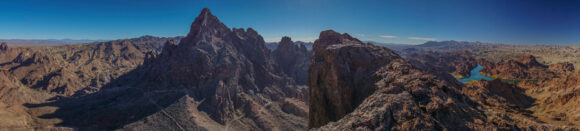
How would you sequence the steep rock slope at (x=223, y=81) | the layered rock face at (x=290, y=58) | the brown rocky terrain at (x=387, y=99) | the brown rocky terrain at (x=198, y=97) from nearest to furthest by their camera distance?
the brown rocky terrain at (x=387, y=99)
the brown rocky terrain at (x=198, y=97)
the steep rock slope at (x=223, y=81)
the layered rock face at (x=290, y=58)

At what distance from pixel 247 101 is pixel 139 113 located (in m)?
34.2

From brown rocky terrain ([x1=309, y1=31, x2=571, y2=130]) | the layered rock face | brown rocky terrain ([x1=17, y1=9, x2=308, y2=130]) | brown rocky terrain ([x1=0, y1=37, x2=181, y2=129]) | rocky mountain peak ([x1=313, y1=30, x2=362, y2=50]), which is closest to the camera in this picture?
brown rocky terrain ([x1=309, y1=31, x2=571, y2=130])

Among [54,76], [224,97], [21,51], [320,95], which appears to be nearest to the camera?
[320,95]

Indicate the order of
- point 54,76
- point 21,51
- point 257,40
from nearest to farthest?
point 54,76
point 257,40
point 21,51

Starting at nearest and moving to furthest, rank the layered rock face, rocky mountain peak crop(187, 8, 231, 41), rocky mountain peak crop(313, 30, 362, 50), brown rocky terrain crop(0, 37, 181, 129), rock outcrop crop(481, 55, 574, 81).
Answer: rocky mountain peak crop(313, 30, 362, 50) → brown rocky terrain crop(0, 37, 181, 129) → rocky mountain peak crop(187, 8, 231, 41) → rock outcrop crop(481, 55, 574, 81) → the layered rock face

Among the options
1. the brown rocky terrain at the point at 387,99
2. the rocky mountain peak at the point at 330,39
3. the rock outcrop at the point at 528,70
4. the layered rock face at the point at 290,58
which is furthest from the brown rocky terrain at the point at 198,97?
the rock outcrop at the point at 528,70

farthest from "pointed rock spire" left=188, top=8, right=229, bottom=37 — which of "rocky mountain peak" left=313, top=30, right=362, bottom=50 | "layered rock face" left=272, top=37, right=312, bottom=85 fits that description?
"rocky mountain peak" left=313, top=30, right=362, bottom=50

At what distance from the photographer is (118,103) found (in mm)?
73188

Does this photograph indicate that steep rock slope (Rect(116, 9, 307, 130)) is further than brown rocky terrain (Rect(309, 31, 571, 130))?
Yes

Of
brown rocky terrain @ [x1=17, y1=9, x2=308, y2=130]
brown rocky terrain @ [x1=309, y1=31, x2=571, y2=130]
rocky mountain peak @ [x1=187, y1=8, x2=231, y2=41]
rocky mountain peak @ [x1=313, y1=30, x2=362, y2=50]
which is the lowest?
brown rocky terrain @ [x1=17, y1=9, x2=308, y2=130]

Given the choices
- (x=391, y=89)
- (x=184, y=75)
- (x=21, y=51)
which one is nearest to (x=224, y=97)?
(x=184, y=75)

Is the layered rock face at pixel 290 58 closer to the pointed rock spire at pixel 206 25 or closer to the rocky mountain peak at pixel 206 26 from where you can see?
the rocky mountain peak at pixel 206 26

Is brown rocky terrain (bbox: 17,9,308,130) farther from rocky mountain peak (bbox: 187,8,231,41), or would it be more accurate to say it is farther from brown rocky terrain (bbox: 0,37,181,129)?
brown rocky terrain (bbox: 0,37,181,129)

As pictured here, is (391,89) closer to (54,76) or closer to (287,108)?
(287,108)
